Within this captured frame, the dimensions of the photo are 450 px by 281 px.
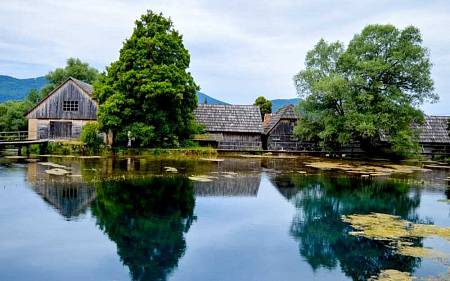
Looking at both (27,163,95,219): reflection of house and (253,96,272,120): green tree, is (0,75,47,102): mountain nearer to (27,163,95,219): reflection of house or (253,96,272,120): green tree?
(253,96,272,120): green tree

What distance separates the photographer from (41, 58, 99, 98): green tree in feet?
182

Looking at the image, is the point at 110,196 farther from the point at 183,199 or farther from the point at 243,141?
the point at 243,141

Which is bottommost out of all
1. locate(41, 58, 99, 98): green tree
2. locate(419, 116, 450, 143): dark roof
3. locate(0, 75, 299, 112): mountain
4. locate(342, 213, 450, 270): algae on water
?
locate(342, 213, 450, 270): algae on water

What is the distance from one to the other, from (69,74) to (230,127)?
27.6 metres

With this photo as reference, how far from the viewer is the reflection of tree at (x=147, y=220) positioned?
30.5ft

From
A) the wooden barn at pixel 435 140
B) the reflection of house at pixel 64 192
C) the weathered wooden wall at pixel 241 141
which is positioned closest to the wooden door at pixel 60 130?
the weathered wooden wall at pixel 241 141

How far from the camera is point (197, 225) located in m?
12.6

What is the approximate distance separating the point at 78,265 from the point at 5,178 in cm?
1195

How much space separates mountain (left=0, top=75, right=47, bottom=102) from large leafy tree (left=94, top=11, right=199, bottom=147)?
486 feet

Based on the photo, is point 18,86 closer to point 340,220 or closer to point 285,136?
point 285,136

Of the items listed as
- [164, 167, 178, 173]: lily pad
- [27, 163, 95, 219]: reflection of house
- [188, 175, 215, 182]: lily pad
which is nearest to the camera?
[27, 163, 95, 219]: reflection of house

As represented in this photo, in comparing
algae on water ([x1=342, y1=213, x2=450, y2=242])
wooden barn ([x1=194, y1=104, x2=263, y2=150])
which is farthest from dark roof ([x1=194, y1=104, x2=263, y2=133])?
algae on water ([x1=342, y1=213, x2=450, y2=242])

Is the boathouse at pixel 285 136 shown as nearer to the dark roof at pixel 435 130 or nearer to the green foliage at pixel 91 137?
the dark roof at pixel 435 130

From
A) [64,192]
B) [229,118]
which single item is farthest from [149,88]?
[64,192]
